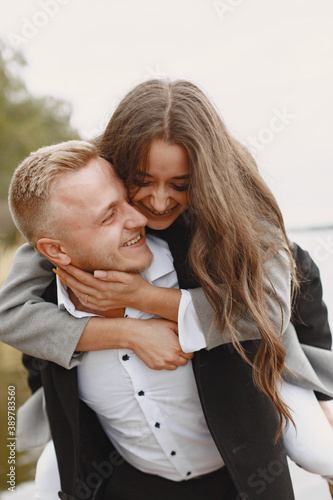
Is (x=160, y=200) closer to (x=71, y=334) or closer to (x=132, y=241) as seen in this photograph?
(x=132, y=241)

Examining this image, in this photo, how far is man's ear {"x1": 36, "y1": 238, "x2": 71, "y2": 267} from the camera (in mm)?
1874

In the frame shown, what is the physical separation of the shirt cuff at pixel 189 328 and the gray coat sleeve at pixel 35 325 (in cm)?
37

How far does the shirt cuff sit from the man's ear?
477 mm

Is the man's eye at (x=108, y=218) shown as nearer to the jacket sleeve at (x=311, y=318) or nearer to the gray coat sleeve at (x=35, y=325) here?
the gray coat sleeve at (x=35, y=325)

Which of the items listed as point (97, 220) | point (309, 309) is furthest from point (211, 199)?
point (309, 309)

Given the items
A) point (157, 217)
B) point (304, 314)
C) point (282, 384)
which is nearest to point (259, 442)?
point (282, 384)

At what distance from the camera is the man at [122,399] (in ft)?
5.91

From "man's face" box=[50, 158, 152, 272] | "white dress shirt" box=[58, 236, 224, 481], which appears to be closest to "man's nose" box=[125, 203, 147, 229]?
"man's face" box=[50, 158, 152, 272]

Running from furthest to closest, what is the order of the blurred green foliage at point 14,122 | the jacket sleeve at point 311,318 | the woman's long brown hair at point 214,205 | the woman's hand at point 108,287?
the blurred green foliage at point 14,122, the jacket sleeve at point 311,318, the woman's hand at point 108,287, the woman's long brown hair at point 214,205

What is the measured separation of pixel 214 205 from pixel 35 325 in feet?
2.62

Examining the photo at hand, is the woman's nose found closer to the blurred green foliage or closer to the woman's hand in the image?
the woman's hand

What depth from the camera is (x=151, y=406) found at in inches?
73.8

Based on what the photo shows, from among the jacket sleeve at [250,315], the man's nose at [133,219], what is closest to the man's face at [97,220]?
the man's nose at [133,219]

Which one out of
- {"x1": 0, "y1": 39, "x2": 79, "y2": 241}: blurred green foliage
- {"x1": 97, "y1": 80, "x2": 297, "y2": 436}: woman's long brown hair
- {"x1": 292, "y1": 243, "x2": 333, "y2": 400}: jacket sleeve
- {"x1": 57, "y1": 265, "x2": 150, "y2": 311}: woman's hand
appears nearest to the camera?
{"x1": 97, "y1": 80, "x2": 297, "y2": 436}: woman's long brown hair
